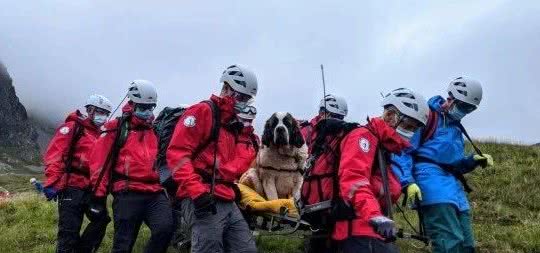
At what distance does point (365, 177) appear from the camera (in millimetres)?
5988

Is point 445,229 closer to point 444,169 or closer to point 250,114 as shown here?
point 444,169

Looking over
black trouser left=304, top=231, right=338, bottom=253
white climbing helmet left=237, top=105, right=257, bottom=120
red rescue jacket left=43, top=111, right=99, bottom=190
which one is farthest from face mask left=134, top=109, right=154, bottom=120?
black trouser left=304, top=231, right=338, bottom=253

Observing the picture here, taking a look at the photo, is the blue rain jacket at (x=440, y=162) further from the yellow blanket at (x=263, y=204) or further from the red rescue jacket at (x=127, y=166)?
the red rescue jacket at (x=127, y=166)

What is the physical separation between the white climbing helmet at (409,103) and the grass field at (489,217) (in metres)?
3.82

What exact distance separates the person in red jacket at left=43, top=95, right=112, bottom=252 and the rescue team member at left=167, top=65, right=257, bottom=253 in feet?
10.8

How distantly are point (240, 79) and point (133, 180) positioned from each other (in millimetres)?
2809

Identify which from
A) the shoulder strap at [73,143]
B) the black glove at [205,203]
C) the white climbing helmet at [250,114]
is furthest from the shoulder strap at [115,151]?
the black glove at [205,203]

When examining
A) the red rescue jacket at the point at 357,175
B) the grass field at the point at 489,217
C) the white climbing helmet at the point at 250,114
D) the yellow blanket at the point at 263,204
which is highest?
the white climbing helmet at the point at 250,114

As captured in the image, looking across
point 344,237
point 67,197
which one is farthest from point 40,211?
point 344,237

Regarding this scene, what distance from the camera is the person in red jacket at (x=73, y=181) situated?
1019 cm

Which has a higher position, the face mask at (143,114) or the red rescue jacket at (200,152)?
the face mask at (143,114)

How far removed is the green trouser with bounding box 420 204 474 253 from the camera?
7.78m

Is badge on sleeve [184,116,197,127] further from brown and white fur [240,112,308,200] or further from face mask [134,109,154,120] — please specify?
brown and white fur [240,112,308,200]

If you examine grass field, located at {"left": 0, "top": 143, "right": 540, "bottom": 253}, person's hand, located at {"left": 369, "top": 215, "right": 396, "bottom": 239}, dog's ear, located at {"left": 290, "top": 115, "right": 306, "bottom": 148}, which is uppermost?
dog's ear, located at {"left": 290, "top": 115, "right": 306, "bottom": 148}
